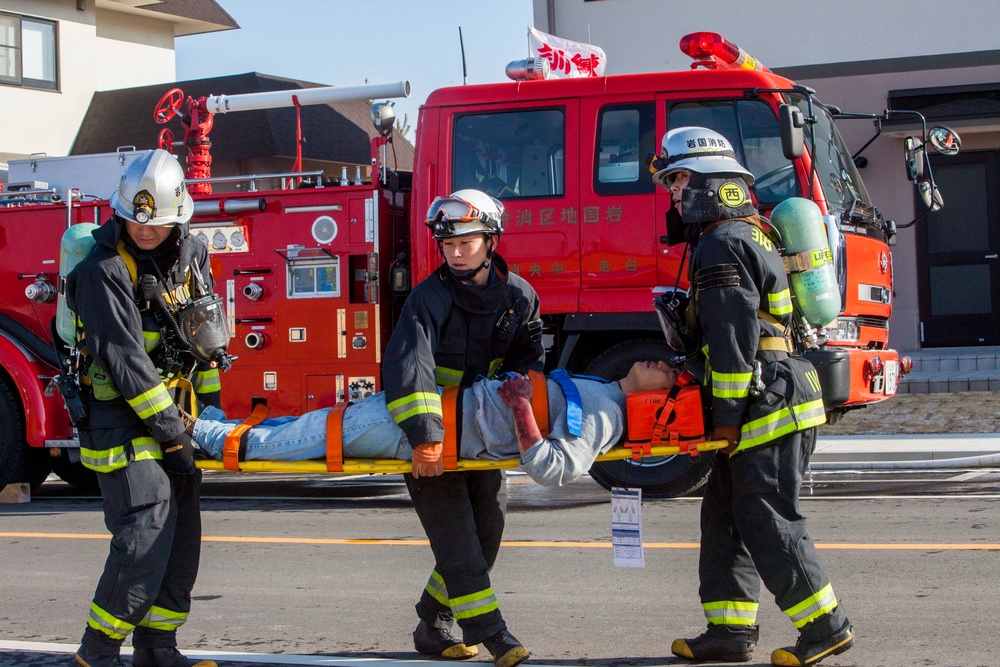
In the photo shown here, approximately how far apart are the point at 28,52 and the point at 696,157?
23.2 metres

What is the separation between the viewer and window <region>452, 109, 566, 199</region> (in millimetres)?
8492

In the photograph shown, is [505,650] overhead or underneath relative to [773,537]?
underneath

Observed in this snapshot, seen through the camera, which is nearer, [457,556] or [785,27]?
[457,556]

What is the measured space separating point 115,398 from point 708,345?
7.25 feet

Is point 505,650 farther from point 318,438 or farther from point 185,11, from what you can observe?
point 185,11

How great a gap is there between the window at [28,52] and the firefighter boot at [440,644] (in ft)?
73.1

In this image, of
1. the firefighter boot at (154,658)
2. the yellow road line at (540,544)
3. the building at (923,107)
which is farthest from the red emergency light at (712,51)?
the building at (923,107)

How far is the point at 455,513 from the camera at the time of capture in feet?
15.0

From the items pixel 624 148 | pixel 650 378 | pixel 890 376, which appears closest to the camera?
pixel 650 378

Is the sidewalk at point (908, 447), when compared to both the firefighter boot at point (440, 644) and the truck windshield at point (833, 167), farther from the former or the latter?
the firefighter boot at point (440, 644)

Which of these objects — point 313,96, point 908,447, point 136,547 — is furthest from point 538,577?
point 908,447

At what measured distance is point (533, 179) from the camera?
8.51 metres

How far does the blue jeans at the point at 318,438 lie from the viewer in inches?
181

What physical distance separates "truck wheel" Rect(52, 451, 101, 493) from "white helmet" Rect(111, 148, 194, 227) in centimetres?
652
